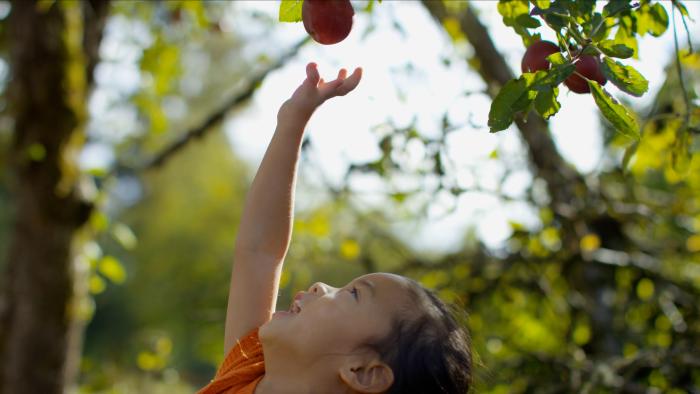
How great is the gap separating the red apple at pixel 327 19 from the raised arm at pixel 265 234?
0.18 m

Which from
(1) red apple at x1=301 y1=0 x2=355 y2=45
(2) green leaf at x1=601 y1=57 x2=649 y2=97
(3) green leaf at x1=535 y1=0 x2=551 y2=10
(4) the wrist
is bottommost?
(2) green leaf at x1=601 y1=57 x2=649 y2=97

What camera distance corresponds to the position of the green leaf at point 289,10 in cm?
148

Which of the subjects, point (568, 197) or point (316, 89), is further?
point (568, 197)

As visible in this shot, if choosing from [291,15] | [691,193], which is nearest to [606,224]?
[691,193]

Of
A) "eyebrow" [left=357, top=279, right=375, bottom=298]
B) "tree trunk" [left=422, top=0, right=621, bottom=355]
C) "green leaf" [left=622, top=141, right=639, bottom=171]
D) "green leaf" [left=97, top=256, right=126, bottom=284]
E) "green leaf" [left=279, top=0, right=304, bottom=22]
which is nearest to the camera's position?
"green leaf" [left=279, top=0, right=304, bottom=22]

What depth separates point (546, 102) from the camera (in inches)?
50.2

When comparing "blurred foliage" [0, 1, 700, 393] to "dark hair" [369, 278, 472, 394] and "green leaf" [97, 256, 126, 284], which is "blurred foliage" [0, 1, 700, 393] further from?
"dark hair" [369, 278, 472, 394]

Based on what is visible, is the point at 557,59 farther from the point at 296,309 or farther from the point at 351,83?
the point at 296,309

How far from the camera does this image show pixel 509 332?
12.9 ft

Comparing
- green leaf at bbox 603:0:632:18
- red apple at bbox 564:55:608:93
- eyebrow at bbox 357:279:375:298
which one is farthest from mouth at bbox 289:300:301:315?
green leaf at bbox 603:0:632:18

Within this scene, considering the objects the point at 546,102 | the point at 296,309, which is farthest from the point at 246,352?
the point at 546,102

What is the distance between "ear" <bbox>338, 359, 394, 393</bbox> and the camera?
1.51 m

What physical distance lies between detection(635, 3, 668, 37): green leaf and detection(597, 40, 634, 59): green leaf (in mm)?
Answer: 270

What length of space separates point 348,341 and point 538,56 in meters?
0.57
